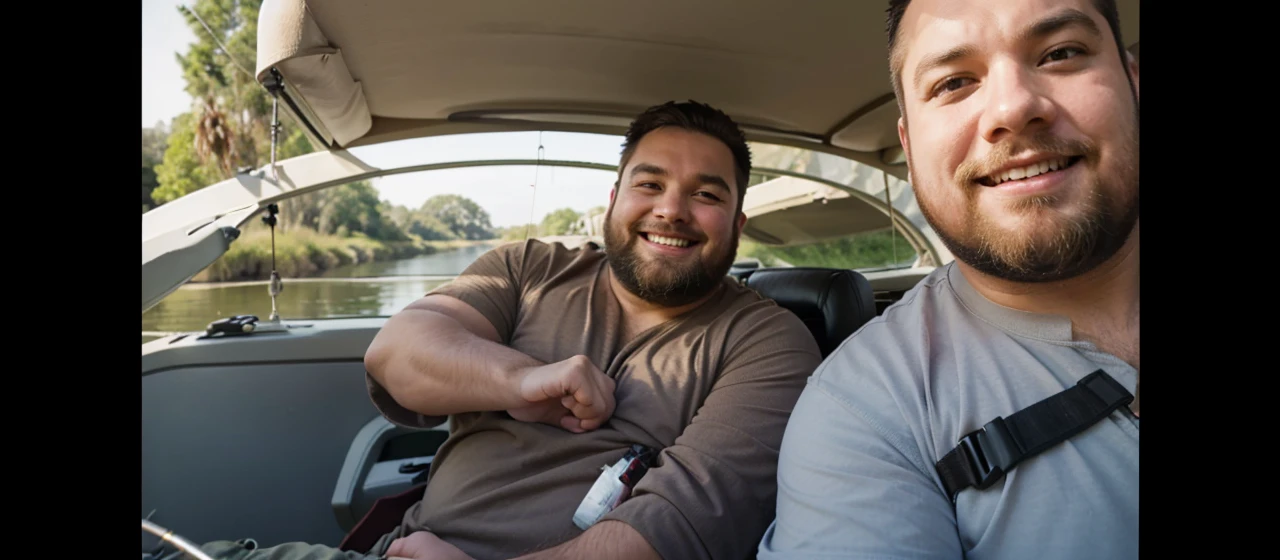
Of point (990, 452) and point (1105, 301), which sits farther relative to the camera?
point (1105, 301)

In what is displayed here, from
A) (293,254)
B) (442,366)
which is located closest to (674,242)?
(442,366)

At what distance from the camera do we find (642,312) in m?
1.89

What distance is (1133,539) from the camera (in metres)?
0.82

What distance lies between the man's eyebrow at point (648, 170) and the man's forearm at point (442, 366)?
2.08 feet

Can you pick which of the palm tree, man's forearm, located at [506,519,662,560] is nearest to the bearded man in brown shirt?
man's forearm, located at [506,519,662,560]

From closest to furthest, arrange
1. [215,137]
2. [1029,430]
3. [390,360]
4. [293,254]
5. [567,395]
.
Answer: [1029,430], [567,395], [390,360], [293,254], [215,137]

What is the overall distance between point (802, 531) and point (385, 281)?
2.92 metres

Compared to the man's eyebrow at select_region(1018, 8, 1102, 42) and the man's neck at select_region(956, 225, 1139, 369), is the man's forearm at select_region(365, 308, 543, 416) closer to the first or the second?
the man's neck at select_region(956, 225, 1139, 369)

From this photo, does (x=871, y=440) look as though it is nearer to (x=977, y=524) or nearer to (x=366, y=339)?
(x=977, y=524)

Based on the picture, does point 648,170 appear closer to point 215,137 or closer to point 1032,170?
point 1032,170

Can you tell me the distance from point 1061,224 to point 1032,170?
0.08m

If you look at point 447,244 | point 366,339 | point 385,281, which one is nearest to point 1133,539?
point 366,339

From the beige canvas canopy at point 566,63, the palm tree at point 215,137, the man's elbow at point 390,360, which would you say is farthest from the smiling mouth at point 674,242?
the palm tree at point 215,137
